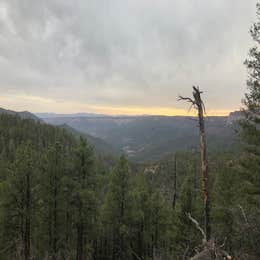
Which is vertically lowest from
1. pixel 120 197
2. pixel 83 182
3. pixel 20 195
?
pixel 120 197

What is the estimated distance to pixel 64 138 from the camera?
5576 inches

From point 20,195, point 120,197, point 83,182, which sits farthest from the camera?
point 120,197

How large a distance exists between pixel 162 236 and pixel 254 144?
21.8 m

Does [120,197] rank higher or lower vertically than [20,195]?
lower

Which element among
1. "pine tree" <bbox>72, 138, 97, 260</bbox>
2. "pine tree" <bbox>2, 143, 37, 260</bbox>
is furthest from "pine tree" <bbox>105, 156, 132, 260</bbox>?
"pine tree" <bbox>2, 143, 37, 260</bbox>

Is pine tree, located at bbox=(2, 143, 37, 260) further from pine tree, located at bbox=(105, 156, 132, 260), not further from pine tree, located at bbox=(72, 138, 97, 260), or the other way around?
pine tree, located at bbox=(105, 156, 132, 260)

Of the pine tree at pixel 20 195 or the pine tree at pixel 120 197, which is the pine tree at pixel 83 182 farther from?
the pine tree at pixel 120 197

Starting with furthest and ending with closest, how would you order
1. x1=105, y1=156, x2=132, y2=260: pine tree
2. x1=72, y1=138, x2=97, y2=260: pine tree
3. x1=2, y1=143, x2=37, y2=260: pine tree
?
1. x1=105, y1=156, x2=132, y2=260: pine tree
2. x1=72, y1=138, x2=97, y2=260: pine tree
3. x1=2, y1=143, x2=37, y2=260: pine tree

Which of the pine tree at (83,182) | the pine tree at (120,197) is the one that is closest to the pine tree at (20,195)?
the pine tree at (83,182)

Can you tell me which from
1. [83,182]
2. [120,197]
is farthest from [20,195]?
[120,197]

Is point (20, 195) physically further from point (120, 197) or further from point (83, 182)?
point (120, 197)

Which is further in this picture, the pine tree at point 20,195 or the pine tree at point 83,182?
the pine tree at point 83,182

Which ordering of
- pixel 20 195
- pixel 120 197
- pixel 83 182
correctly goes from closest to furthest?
1. pixel 20 195
2. pixel 83 182
3. pixel 120 197

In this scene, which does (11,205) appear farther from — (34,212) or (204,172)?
(204,172)
